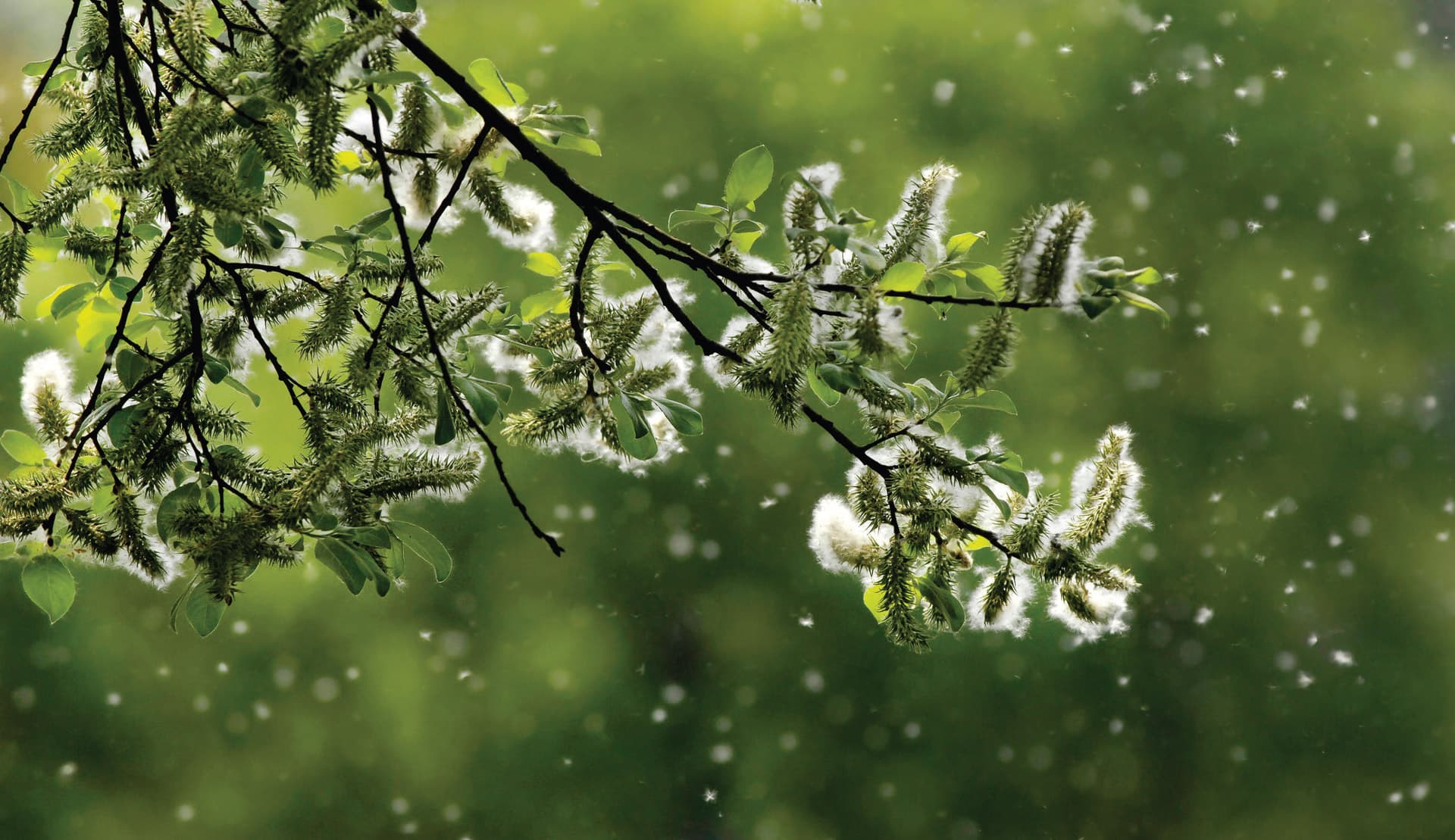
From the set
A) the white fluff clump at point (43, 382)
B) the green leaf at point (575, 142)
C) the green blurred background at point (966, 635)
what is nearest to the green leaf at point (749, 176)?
the green leaf at point (575, 142)

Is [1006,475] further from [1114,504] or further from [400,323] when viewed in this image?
[400,323]

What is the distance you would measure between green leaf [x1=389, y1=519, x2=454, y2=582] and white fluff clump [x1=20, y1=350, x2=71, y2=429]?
27 cm

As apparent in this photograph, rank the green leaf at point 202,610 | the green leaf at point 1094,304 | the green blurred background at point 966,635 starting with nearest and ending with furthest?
the green leaf at point 1094,304, the green leaf at point 202,610, the green blurred background at point 966,635

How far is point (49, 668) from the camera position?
6.81 feet

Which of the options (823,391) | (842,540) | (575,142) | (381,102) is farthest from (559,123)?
(842,540)

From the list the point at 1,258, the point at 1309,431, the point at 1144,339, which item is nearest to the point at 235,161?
the point at 1,258

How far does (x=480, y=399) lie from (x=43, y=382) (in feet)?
1.16

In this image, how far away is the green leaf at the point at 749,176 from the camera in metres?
0.64

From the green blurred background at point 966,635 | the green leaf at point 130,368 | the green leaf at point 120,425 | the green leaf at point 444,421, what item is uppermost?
the green blurred background at point 966,635

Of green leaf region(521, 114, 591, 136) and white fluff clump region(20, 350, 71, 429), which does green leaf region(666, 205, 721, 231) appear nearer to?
green leaf region(521, 114, 591, 136)

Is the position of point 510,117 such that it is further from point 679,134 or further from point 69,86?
point 679,134

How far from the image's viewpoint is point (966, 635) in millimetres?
2285

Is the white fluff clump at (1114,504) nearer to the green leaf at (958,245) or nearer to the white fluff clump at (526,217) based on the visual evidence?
the green leaf at (958,245)

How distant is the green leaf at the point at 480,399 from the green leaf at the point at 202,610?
0.19 meters
